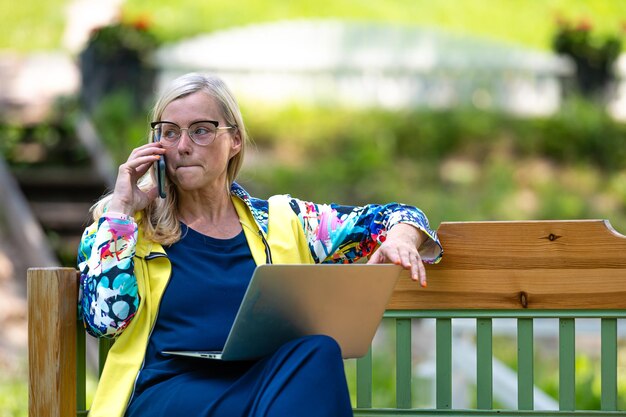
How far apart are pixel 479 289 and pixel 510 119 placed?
6.21 meters

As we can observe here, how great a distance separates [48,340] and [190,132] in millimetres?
653

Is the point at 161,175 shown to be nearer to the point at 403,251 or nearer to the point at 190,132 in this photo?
the point at 190,132

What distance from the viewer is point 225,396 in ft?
7.75

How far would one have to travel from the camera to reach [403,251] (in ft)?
8.29

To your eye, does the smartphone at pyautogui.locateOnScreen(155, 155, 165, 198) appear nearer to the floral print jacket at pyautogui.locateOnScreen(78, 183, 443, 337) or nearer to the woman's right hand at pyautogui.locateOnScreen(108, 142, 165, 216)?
the woman's right hand at pyautogui.locateOnScreen(108, 142, 165, 216)

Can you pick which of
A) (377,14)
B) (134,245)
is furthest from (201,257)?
(377,14)

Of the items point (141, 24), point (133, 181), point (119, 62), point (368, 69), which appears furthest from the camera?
point (368, 69)

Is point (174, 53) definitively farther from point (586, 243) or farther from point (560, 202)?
point (586, 243)

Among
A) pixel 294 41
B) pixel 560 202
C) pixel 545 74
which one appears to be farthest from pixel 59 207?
pixel 545 74

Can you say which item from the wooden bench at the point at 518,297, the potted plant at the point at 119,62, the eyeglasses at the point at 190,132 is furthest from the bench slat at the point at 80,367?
the potted plant at the point at 119,62

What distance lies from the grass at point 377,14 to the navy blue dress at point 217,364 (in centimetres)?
905

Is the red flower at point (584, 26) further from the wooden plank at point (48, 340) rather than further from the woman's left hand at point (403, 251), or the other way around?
the wooden plank at point (48, 340)

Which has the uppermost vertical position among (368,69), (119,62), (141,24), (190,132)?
(141,24)

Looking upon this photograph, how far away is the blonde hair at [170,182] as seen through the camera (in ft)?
8.64
